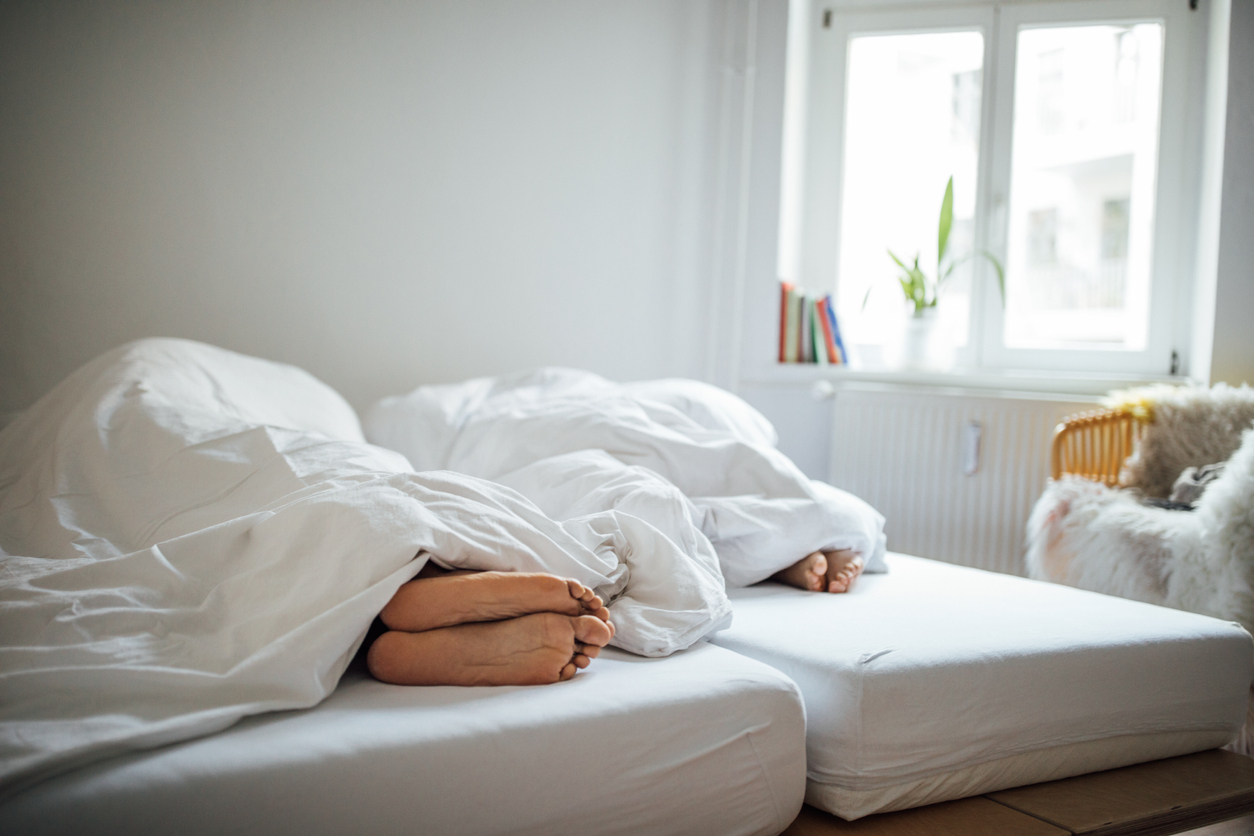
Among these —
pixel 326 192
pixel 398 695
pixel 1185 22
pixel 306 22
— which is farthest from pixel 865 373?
pixel 398 695

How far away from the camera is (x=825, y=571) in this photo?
164 cm

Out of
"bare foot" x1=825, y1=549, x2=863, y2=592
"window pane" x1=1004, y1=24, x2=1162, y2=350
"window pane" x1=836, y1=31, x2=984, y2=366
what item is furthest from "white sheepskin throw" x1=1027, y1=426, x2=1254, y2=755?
"window pane" x1=836, y1=31, x2=984, y2=366

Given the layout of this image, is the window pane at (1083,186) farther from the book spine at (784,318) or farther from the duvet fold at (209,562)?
the duvet fold at (209,562)

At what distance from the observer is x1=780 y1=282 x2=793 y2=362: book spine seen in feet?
10.3

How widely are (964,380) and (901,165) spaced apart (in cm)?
91

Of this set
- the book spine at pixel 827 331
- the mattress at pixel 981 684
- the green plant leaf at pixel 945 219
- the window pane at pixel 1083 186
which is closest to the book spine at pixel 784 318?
the book spine at pixel 827 331

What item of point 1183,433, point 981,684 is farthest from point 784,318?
point 981,684

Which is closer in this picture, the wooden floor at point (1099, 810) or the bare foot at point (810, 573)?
the wooden floor at point (1099, 810)

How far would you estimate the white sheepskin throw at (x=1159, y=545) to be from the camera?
5.98 feet

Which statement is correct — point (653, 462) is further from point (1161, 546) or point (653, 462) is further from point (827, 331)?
point (827, 331)

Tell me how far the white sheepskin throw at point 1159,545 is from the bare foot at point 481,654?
4.93 ft

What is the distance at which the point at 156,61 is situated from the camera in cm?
240

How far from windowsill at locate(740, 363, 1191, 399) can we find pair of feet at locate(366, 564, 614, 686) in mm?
2149

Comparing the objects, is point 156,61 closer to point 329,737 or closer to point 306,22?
point 306,22
